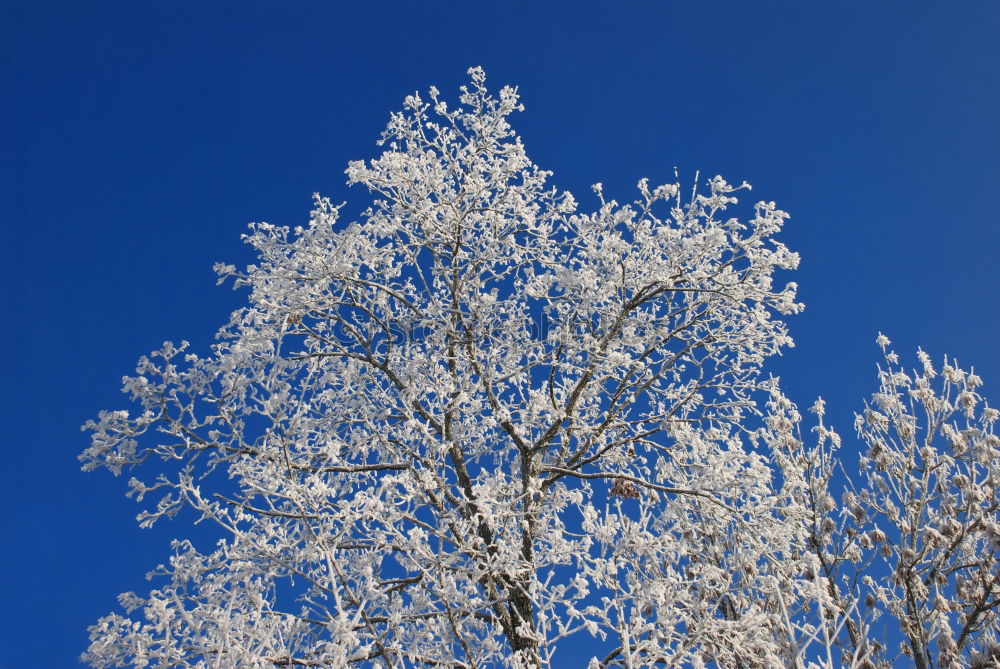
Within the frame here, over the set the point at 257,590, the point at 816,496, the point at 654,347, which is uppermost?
the point at 654,347

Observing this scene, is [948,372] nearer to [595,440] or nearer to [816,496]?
[816,496]

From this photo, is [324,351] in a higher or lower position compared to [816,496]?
higher

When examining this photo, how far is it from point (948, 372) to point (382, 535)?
771cm

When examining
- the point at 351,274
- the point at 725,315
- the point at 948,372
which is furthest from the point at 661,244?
the point at 948,372

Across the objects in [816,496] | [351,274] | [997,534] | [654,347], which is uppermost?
[351,274]

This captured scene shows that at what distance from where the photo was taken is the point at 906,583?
8.72m

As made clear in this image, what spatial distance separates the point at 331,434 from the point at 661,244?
160 inches

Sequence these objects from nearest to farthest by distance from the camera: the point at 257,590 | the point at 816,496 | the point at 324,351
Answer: the point at 257,590 → the point at 324,351 → the point at 816,496

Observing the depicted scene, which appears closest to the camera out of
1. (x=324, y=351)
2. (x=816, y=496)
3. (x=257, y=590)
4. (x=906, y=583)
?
(x=257, y=590)

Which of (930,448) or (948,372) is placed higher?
(948,372)

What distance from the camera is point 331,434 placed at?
7320 mm

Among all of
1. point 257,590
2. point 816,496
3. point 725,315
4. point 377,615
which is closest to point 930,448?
point 816,496

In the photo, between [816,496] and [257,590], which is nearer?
[257,590]

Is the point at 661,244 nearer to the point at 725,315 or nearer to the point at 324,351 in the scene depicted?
the point at 725,315
